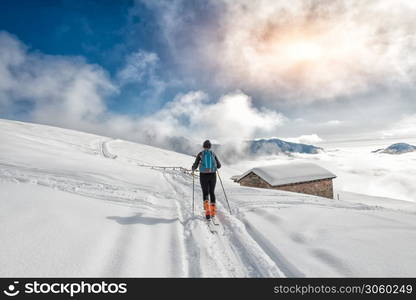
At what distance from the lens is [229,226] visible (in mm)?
5102

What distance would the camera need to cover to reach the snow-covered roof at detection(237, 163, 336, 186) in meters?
21.3

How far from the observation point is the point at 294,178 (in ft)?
70.7

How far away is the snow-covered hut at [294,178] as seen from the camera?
21156 millimetres

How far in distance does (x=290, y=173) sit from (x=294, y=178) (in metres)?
0.97

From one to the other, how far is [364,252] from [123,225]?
4.68 metres

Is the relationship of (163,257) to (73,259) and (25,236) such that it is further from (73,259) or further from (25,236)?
(25,236)

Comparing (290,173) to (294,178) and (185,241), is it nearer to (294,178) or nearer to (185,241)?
(294,178)

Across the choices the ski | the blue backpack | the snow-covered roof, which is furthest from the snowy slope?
the snow-covered roof

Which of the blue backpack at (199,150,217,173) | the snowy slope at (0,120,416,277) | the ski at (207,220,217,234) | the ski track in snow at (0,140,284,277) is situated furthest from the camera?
the blue backpack at (199,150,217,173)

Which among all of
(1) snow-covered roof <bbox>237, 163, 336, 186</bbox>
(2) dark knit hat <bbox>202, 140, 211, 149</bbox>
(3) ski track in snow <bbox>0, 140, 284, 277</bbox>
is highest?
(2) dark knit hat <bbox>202, 140, 211, 149</bbox>

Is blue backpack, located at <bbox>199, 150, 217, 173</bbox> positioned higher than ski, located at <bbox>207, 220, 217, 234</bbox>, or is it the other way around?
blue backpack, located at <bbox>199, 150, 217, 173</bbox>

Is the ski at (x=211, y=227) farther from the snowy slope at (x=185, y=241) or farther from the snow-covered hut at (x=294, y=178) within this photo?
the snow-covered hut at (x=294, y=178)

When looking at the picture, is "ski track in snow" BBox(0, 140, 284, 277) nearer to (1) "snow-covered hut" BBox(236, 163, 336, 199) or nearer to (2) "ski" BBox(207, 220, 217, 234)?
(2) "ski" BBox(207, 220, 217, 234)

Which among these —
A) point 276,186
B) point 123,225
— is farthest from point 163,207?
point 276,186
